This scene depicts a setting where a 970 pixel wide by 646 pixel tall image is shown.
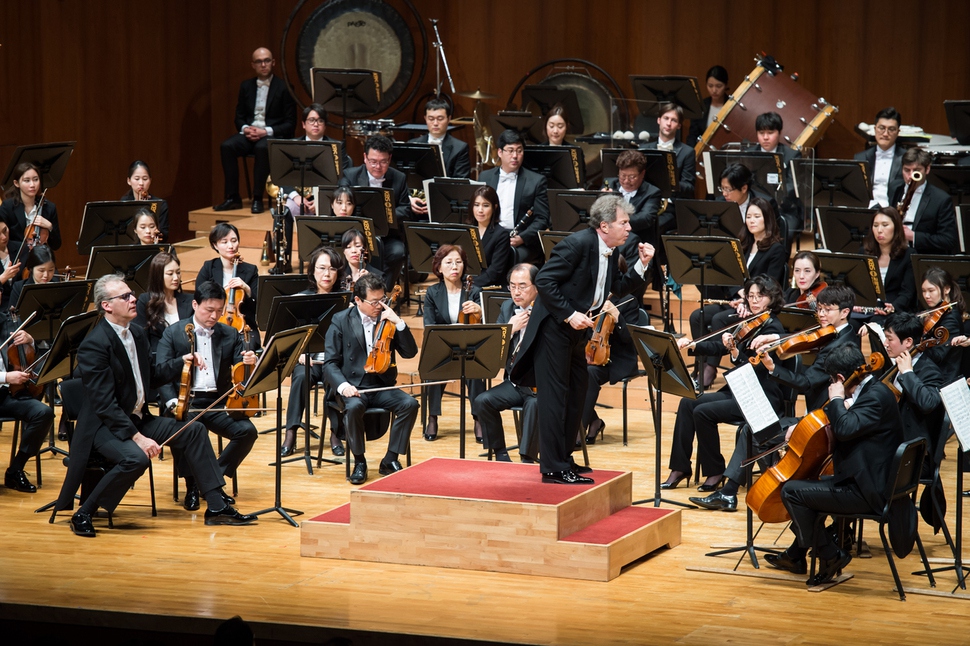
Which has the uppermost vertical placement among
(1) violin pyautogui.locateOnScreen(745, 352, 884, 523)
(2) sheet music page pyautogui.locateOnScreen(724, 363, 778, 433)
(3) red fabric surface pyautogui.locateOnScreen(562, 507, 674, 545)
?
(2) sheet music page pyautogui.locateOnScreen(724, 363, 778, 433)

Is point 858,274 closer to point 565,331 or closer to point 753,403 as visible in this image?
point 753,403

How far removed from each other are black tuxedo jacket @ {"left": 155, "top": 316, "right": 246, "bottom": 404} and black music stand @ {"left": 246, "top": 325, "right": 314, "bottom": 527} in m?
0.30

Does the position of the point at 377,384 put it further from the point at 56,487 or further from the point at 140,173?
the point at 140,173

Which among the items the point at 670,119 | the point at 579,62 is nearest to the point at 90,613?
the point at 670,119

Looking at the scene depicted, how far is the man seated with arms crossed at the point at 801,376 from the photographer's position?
621 centimetres

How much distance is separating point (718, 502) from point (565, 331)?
1.37 meters

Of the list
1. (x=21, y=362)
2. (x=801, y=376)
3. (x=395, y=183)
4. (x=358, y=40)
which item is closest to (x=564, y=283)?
(x=801, y=376)

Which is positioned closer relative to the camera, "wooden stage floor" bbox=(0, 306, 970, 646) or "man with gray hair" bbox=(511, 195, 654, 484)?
"wooden stage floor" bbox=(0, 306, 970, 646)

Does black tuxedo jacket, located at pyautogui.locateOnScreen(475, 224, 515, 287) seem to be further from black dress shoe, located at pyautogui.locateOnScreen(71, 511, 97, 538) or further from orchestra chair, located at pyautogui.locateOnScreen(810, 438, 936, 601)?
orchestra chair, located at pyautogui.locateOnScreen(810, 438, 936, 601)

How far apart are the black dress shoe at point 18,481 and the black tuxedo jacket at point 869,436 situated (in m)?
3.97

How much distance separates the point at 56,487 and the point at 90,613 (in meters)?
1.95

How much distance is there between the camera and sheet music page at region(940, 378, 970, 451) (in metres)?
4.95

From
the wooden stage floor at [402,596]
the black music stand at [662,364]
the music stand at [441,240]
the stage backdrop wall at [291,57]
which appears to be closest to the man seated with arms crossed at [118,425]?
the wooden stage floor at [402,596]

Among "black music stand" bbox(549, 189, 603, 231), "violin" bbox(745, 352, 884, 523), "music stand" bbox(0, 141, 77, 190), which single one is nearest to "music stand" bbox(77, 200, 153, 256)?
"music stand" bbox(0, 141, 77, 190)
